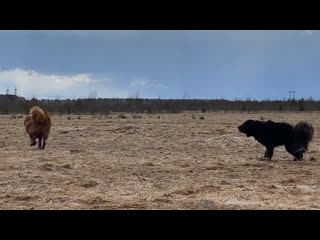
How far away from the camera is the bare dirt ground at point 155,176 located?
606 cm

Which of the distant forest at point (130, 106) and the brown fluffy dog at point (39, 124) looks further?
the distant forest at point (130, 106)

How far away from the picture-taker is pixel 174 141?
51.8 feet

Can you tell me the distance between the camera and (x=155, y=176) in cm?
836

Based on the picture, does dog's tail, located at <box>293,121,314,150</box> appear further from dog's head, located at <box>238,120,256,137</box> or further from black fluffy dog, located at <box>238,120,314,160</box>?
dog's head, located at <box>238,120,256,137</box>

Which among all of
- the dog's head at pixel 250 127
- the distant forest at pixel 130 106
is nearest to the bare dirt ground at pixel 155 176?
the dog's head at pixel 250 127

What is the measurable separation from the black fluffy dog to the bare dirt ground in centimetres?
35

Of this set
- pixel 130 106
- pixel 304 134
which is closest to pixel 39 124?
pixel 304 134

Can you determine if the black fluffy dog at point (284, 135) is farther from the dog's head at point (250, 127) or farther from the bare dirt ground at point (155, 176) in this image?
the bare dirt ground at point (155, 176)

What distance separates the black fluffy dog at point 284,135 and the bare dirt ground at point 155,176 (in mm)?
346

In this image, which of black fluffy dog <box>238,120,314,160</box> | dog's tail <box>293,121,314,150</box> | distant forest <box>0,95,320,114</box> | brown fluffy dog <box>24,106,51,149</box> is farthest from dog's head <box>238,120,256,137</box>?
distant forest <box>0,95,320,114</box>
